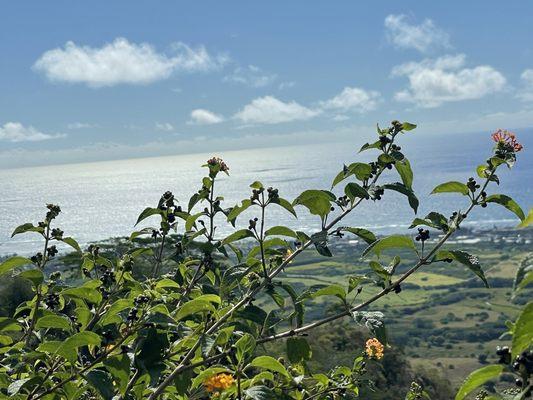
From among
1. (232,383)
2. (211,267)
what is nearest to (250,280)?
(232,383)

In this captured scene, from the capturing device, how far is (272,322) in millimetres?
2586

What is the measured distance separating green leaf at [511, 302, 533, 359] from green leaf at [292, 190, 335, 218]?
145 centimetres

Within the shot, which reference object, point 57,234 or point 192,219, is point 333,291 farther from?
point 57,234

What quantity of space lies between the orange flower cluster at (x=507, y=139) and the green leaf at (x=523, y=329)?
4.81 feet

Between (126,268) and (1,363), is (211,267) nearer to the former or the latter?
(126,268)

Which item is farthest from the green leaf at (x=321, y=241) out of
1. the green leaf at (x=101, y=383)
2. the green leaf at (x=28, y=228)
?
the green leaf at (x=28, y=228)

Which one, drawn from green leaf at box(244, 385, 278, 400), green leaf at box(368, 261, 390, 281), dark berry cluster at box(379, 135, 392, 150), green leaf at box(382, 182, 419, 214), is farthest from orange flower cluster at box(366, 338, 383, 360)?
green leaf at box(244, 385, 278, 400)

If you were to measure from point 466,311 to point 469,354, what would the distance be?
2174 centimetres

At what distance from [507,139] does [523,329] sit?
Result: 1.56m

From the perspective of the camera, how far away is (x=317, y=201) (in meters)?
2.66

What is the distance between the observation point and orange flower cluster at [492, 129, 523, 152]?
246cm

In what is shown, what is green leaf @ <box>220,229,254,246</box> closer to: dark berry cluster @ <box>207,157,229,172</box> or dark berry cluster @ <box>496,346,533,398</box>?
dark berry cluster @ <box>207,157,229,172</box>

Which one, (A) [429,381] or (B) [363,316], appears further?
(A) [429,381]

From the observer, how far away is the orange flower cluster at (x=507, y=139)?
246 cm
